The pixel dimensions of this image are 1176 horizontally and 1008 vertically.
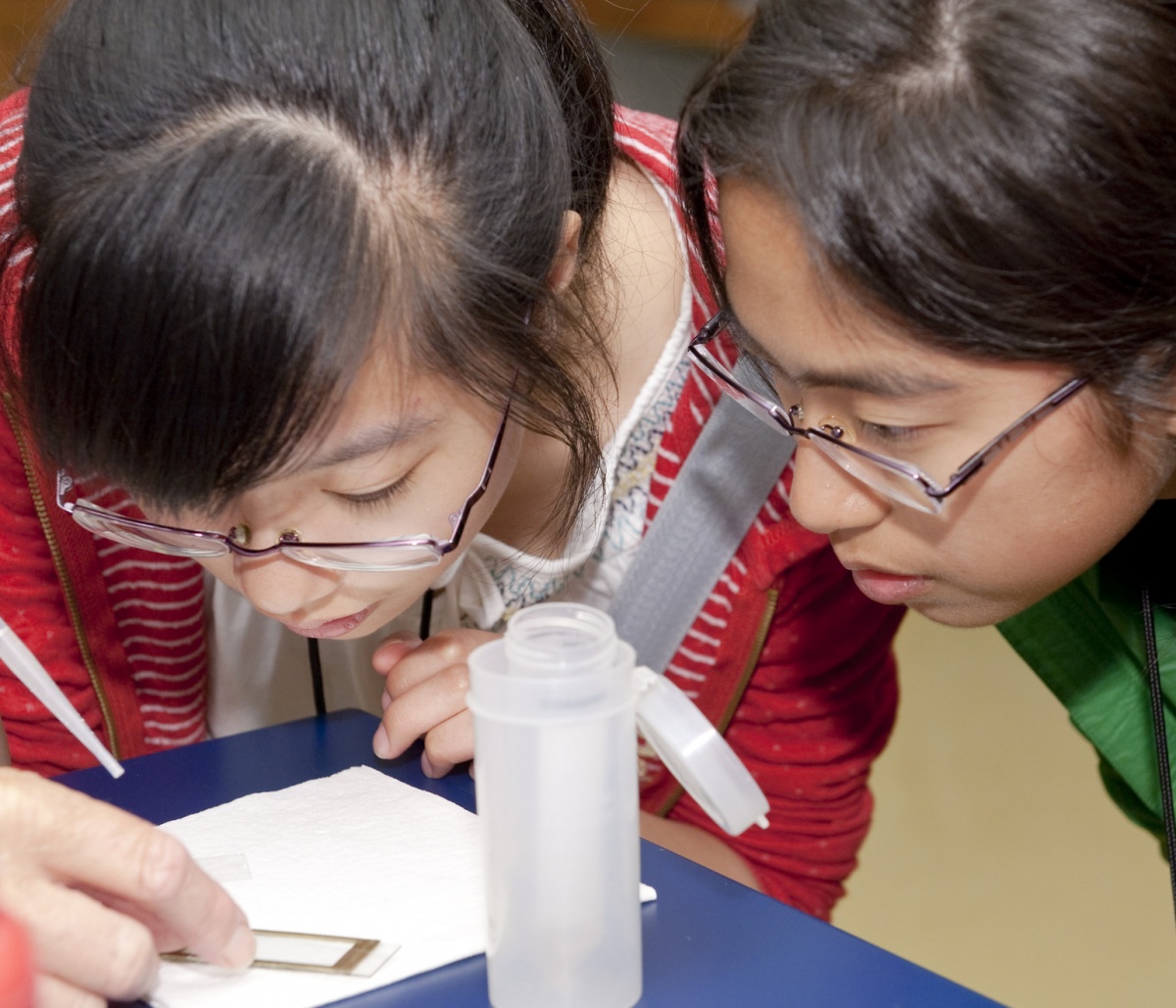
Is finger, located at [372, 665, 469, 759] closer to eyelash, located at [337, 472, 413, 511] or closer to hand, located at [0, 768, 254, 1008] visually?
eyelash, located at [337, 472, 413, 511]

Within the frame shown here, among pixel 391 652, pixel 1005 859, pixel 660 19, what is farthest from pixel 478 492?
pixel 660 19

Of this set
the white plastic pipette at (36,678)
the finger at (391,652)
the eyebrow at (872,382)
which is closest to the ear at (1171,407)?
the eyebrow at (872,382)

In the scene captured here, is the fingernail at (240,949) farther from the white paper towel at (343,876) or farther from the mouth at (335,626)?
the mouth at (335,626)

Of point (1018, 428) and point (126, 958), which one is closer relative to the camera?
point (126, 958)

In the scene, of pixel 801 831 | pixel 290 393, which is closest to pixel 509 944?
pixel 290 393

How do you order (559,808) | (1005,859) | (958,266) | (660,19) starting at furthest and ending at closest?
1. (660,19)
2. (1005,859)
3. (958,266)
4. (559,808)

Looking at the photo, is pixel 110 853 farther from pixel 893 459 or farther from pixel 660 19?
pixel 660 19

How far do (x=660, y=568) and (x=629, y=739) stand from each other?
1.38 ft

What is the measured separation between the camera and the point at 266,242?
0.58m

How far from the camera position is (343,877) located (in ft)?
1.99

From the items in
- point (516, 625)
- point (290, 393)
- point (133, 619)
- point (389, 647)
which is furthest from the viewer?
point (133, 619)

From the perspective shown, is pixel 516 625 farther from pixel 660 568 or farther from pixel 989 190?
pixel 660 568

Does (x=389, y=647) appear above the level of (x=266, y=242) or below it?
below

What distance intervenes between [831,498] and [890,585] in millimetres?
85
